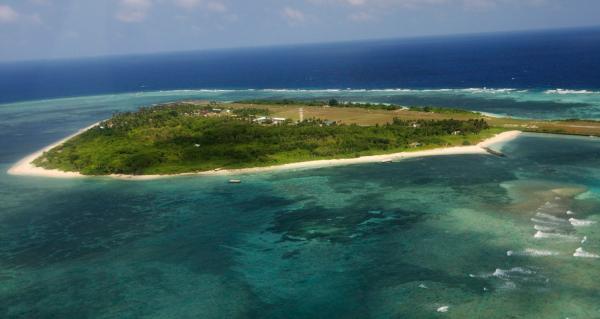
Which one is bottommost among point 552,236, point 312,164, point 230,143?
point 552,236

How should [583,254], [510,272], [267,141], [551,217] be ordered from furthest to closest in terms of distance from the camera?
[267,141], [551,217], [583,254], [510,272]

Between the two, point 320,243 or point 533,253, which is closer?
point 533,253

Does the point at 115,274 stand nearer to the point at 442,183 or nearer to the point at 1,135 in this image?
the point at 442,183

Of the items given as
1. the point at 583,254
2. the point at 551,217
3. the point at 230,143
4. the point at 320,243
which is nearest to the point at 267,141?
the point at 230,143

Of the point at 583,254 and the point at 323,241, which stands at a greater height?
the point at 323,241

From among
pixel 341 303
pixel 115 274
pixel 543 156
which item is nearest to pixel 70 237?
pixel 115 274

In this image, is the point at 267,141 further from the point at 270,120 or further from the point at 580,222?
the point at 580,222
